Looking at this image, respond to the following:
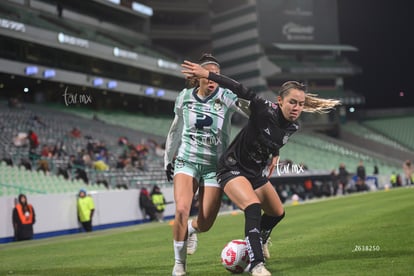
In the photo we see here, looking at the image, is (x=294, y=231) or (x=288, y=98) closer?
(x=288, y=98)

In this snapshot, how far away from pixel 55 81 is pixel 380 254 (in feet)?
136

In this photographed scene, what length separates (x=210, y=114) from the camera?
312 inches

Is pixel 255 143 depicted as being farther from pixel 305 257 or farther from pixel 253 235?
pixel 305 257

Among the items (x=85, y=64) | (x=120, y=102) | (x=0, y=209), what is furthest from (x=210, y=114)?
(x=120, y=102)

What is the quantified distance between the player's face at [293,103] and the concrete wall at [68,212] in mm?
16734

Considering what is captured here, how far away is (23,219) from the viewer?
21.7 meters

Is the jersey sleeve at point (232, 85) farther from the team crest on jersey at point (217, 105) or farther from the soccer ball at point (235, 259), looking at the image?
the soccer ball at point (235, 259)

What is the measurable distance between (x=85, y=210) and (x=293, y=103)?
1882cm

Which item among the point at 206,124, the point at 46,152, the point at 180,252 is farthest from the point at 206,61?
the point at 46,152

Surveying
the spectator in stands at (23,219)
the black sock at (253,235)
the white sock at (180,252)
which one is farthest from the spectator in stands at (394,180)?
the black sock at (253,235)

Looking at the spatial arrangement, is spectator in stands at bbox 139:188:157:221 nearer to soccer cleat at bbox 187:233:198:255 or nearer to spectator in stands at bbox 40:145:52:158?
spectator in stands at bbox 40:145:52:158

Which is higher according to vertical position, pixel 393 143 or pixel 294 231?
pixel 393 143

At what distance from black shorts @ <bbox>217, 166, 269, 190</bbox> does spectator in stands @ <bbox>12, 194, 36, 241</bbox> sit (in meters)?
15.6

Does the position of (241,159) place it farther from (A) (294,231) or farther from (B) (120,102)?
(B) (120,102)
